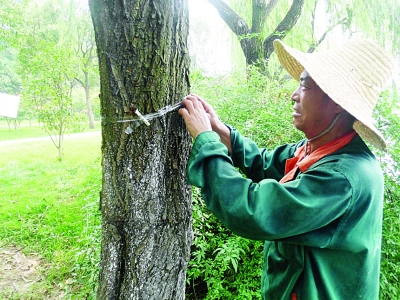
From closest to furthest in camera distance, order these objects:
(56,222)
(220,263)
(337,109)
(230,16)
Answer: (337,109), (220,263), (56,222), (230,16)

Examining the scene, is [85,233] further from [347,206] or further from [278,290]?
[347,206]

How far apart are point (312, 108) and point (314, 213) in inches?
18.0

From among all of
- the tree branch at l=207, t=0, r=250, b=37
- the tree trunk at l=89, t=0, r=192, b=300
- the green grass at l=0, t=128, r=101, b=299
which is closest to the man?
the tree trunk at l=89, t=0, r=192, b=300

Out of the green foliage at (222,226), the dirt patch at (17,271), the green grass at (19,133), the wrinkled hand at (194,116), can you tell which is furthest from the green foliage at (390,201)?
the green grass at (19,133)

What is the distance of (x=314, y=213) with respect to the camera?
962 mm

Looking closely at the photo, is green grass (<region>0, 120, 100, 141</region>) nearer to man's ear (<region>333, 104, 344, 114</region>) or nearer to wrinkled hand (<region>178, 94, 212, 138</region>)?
wrinkled hand (<region>178, 94, 212, 138</region>)

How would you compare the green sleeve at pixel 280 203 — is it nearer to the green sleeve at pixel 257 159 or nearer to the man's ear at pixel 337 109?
the man's ear at pixel 337 109

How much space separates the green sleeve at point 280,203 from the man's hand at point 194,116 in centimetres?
25

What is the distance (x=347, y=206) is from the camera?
994 mm

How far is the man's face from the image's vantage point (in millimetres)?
1171

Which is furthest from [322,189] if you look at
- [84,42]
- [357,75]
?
[84,42]

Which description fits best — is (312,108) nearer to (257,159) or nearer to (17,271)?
(257,159)

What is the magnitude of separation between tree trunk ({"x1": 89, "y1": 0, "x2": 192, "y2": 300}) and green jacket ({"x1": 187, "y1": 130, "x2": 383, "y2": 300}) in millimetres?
315

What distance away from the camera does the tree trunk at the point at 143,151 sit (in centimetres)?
128
